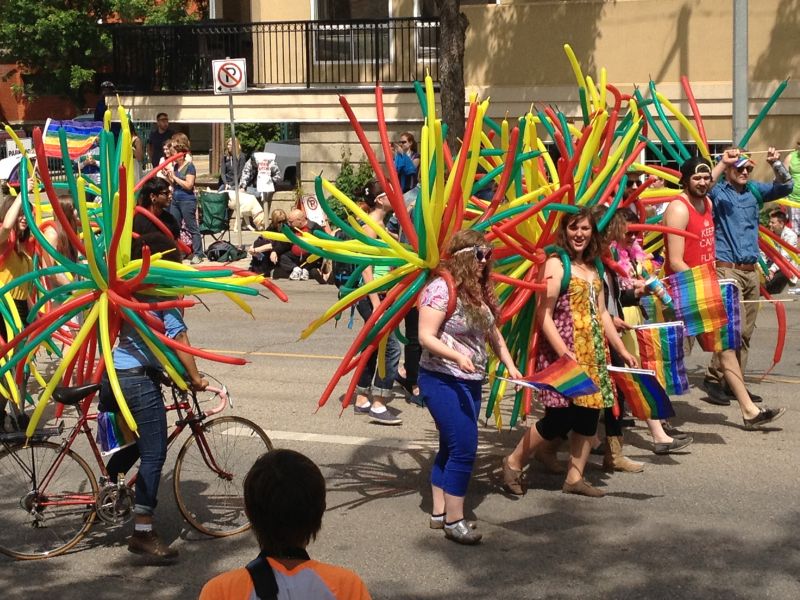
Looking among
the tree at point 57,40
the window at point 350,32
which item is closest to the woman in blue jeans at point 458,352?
the window at point 350,32

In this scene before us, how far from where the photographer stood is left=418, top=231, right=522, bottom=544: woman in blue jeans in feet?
21.0

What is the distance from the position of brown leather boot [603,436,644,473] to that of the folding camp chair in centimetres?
1228

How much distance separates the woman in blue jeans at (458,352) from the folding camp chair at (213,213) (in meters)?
13.1

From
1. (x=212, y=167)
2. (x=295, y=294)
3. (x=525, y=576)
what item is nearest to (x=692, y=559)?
→ (x=525, y=576)

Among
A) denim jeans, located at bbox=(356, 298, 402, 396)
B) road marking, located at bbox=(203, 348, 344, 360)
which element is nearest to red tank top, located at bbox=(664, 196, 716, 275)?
denim jeans, located at bbox=(356, 298, 402, 396)

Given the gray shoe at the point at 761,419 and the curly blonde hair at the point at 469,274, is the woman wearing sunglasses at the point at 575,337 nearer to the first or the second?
the curly blonde hair at the point at 469,274

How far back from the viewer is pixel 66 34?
107 ft

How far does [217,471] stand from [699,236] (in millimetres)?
3573

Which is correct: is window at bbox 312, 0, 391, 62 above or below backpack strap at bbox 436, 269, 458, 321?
above

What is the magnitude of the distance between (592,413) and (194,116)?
18.3m

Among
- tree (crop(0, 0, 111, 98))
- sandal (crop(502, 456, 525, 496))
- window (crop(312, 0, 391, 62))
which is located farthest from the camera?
tree (crop(0, 0, 111, 98))

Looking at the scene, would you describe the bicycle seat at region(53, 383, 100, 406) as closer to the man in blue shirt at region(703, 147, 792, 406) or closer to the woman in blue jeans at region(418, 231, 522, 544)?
the woman in blue jeans at region(418, 231, 522, 544)

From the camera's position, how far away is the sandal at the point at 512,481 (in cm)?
729

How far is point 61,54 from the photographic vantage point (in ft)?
108
